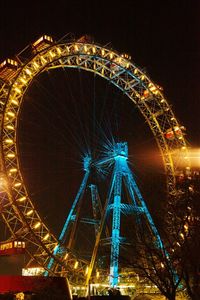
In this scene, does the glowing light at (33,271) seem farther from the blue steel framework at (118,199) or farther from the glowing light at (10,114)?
the glowing light at (10,114)

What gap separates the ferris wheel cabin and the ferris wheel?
0.42 meters

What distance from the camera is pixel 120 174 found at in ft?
102

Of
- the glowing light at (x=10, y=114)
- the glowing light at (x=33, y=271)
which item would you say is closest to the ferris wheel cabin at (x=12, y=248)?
the glowing light at (x=33, y=271)

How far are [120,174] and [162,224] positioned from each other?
1029cm

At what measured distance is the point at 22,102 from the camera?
2759 cm

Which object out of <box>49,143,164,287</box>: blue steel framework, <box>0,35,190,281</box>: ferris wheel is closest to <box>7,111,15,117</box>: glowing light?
<box>0,35,190,281</box>: ferris wheel

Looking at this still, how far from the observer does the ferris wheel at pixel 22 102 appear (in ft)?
85.4

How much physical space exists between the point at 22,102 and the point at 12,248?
848 centimetres

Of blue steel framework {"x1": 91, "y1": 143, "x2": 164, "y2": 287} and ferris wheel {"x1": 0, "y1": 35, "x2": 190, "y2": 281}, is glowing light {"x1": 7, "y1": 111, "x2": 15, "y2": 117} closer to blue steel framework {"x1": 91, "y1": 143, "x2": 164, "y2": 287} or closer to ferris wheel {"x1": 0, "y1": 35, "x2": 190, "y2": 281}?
ferris wheel {"x1": 0, "y1": 35, "x2": 190, "y2": 281}

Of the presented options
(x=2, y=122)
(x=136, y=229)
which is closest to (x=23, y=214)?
(x=2, y=122)

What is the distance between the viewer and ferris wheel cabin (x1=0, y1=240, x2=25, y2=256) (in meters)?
25.1

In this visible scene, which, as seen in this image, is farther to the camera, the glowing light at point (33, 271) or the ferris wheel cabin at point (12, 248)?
the glowing light at point (33, 271)

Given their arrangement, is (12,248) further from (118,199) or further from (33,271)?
(118,199)

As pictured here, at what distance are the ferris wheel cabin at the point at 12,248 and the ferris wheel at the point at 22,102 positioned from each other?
42 centimetres
